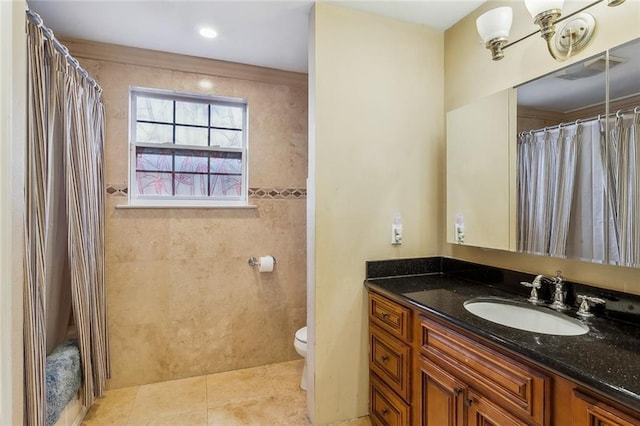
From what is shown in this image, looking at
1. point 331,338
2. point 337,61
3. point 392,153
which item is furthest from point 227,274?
point 337,61

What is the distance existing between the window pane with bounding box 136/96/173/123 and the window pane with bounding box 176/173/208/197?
46 cm

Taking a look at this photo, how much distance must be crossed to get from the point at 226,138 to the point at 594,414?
2646 mm

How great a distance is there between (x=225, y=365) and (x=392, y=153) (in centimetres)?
210

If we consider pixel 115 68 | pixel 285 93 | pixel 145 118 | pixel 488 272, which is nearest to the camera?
pixel 488 272

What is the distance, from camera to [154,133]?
2.49 m

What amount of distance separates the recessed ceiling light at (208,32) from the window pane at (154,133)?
30.3 inches

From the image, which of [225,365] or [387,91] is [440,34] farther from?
[225,365]

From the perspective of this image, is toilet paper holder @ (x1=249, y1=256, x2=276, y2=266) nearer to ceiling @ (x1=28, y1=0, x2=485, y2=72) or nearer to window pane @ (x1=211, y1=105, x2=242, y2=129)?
window pane @ (x1=211, y1=105, x2=242, y2=129)

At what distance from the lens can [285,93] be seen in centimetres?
270

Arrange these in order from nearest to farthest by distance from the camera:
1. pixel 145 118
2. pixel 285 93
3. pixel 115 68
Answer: pixel 115 68 → pixel 145 118 → pixel 285 93

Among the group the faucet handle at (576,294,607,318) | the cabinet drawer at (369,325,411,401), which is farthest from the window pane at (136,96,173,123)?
the faucet handle at (576,294,607,318)

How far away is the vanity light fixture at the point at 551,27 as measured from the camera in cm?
131

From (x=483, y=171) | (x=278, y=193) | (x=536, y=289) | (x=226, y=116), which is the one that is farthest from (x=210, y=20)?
(x=536, y=289)

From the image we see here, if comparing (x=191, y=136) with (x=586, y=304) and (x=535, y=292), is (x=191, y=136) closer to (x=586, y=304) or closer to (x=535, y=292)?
(x=535, y=292)
